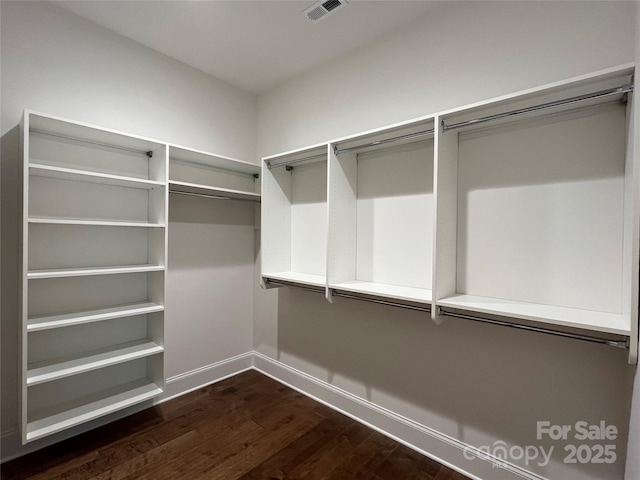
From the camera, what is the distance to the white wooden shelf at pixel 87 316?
1.76 meters

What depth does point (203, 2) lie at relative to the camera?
194 cm

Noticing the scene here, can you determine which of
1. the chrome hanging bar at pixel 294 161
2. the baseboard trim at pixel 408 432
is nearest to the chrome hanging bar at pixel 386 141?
the chrome hanging bar at pixel 294 161

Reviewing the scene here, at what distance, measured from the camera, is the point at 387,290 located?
1905 millimetres

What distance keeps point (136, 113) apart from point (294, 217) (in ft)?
4.96

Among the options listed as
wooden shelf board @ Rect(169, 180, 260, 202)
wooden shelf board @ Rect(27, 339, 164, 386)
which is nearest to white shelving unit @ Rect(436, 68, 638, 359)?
wooden shelf board @ Rect(169, 180, 260, 202)

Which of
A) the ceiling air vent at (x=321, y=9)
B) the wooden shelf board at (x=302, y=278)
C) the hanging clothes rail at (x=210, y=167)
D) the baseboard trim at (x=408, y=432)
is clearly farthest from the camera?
the hanging clothes rail at (x=210, y=167)

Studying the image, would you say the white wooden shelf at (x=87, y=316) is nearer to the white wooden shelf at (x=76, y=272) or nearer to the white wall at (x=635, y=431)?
the white wooden shelf at (x=76, y=272)

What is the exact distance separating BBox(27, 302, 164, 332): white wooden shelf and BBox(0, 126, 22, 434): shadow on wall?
0.15m

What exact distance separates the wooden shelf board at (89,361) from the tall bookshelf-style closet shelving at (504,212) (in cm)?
112

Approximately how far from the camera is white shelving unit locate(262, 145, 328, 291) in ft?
8.45

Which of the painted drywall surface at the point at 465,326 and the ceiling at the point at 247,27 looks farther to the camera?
the ceiling at the point at 247,27

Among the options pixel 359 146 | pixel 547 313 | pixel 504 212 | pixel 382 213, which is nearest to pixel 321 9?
pixel 359 146

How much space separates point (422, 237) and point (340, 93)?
54.2 inches

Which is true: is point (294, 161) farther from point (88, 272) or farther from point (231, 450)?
point (231, 450)
